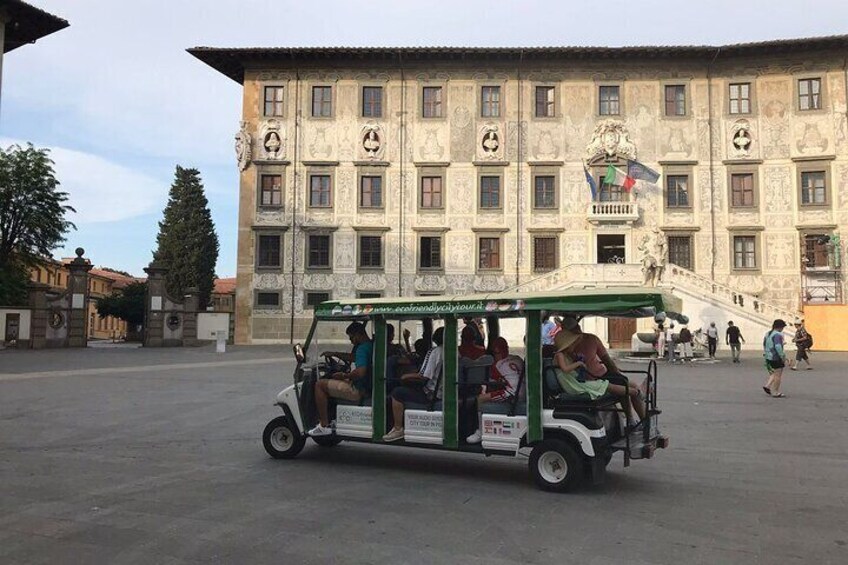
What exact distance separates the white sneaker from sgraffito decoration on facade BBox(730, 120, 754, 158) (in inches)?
1404

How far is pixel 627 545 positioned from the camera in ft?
18.2

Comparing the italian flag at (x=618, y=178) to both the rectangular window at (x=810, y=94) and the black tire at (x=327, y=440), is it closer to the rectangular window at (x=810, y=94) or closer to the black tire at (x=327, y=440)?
the rectangular window at (x=810, y=94)

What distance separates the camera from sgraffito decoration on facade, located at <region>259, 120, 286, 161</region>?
40.0 m

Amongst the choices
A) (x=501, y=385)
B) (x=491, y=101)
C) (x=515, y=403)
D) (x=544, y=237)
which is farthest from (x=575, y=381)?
(x=491, y=101)

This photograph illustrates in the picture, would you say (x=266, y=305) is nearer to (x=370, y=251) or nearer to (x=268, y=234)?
(x=268, y=234)

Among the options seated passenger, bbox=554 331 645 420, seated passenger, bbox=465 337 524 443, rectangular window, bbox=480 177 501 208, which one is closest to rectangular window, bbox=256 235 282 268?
rectangular window, bbox=480 177 501 208

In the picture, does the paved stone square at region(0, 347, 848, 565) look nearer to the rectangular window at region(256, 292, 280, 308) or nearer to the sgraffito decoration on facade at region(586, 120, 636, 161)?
the rectangular window at region(256, 292, 280, 308)

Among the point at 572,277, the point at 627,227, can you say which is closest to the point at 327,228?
the point at 572,277

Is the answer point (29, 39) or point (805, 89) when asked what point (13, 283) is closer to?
point (29, 39)

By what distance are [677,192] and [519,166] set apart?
876cm

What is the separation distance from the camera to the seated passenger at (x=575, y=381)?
7.42 meters

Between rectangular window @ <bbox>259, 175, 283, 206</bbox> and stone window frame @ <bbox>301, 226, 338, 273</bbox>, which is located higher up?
A: rectangular window @ <bbox>259, 175, 283, 206</bbox>

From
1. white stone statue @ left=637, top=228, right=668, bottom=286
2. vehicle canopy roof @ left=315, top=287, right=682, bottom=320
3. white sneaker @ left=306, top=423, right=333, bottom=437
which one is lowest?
white sneaker @ left=306, top=423, right=333, bottom=437

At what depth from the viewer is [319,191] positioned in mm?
40094
